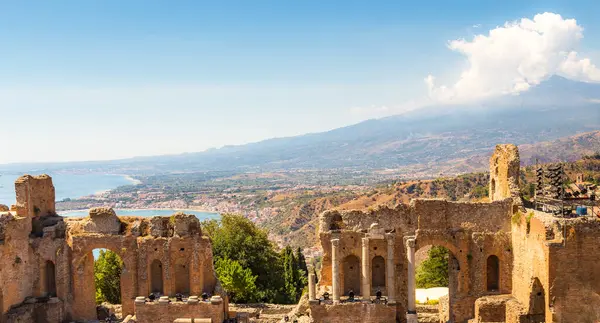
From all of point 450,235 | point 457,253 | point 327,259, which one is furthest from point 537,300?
point 327,259

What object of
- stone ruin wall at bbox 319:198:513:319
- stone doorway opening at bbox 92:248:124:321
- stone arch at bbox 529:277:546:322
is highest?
stone ruin wall at bbox 319:198:513:319

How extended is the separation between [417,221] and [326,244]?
548cm

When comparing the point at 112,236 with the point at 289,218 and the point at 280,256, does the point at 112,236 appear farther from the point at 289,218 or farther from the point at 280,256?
the point at 289,218

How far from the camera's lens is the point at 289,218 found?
382 feet

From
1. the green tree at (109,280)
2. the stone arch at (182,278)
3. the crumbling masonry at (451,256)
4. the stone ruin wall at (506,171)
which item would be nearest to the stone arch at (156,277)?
the stone arch at (182,278)

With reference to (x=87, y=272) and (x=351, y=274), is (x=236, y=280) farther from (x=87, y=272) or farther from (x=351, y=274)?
(x=87, y=272)

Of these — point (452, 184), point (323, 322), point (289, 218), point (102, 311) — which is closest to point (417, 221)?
point (323, 322)

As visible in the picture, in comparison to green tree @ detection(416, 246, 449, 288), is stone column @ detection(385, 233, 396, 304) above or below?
above

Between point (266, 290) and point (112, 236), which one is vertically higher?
point (112, 236)

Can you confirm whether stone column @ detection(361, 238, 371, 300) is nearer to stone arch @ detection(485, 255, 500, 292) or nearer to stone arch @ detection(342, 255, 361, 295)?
stone arch @ detection(342, 255, 361, 295)

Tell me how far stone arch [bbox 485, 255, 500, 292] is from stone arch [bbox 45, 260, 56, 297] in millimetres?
26231

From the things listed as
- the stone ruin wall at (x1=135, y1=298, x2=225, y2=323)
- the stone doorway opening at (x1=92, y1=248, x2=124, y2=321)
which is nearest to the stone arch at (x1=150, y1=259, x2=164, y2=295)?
the stone ruin wall at (x1=135, y1=298, x2=225, y2=323)

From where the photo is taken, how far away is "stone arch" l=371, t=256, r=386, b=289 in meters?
32.0

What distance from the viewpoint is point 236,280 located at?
3944cm
